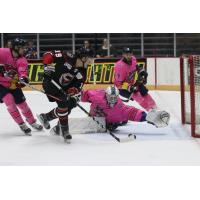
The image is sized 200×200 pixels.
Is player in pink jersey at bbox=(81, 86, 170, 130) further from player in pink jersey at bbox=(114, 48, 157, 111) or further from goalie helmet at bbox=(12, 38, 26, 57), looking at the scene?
goalie helmet at bbox=(12, 38, 26, 57)

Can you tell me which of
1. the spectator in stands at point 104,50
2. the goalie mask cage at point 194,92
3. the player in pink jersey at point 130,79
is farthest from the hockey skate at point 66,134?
the spectator in stands at point 104,50

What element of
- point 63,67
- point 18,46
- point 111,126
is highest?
point 18,46

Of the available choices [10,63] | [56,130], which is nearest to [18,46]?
[10,63]

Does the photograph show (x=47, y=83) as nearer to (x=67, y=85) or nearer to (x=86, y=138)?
(x=67, y=85)

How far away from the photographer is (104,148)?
3.48m

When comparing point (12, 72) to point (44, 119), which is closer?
point (12, 72)

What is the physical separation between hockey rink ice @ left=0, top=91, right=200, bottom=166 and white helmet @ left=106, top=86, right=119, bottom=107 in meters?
0.32

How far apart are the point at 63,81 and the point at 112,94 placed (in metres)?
0.47

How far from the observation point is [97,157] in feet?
10.5

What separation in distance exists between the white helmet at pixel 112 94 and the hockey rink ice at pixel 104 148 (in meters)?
0.32

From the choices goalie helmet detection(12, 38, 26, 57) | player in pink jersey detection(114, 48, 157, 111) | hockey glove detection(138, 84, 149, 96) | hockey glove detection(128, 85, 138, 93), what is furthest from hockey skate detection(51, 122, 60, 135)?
hockey glove detection(138, 84, 149, 96)

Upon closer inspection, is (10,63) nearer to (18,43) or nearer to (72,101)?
(18,43)

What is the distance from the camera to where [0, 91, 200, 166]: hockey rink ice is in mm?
3082

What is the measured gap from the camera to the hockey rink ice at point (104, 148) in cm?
308
